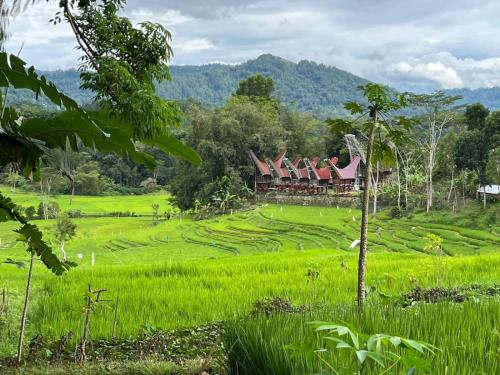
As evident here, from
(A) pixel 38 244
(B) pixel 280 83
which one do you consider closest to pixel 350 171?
(A) pixel 38 244

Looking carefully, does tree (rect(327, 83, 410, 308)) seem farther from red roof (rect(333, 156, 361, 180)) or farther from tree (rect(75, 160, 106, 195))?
tree (rect(75, 160, 106, 195))

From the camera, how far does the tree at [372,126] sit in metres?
3.36

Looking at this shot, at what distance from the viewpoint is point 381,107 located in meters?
3.44

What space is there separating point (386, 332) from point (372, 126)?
1.70 m

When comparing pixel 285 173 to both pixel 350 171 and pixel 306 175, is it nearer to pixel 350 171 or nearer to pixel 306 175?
pixel 306 175

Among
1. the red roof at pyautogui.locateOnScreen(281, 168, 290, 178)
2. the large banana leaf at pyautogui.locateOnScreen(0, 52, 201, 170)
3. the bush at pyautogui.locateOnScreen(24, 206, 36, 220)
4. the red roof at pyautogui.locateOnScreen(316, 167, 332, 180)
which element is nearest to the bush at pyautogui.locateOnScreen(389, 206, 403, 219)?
the red roof at pyautogui.locateOnScreen(316, 167, 332, 180)

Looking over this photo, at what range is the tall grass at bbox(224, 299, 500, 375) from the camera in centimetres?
155

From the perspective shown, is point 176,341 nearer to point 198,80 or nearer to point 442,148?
point 442,148

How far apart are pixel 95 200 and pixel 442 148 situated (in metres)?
27.3

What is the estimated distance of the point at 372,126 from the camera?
11.3ft

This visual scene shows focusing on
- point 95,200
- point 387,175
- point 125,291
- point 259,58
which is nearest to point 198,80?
point 259,58

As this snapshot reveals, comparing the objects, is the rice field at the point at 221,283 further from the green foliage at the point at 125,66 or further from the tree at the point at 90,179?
the tree at the point at 90,179

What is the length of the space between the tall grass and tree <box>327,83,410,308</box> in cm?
87

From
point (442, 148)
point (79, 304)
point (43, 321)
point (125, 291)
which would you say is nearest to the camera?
point (43, 321)
